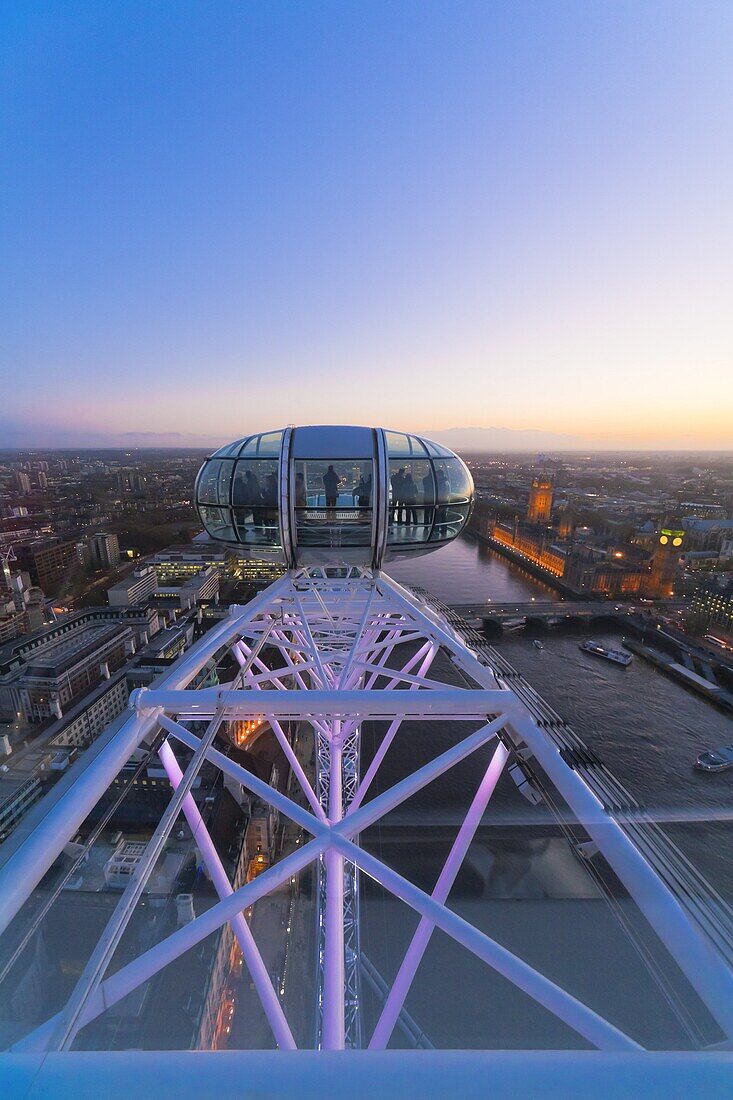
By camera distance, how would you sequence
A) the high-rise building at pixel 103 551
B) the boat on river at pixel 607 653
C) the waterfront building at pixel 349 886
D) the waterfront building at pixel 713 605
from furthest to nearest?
1. the high-rise building at pixel 103 551
2. the waterfront building at pixel 713 605
3. the boat on river at pixel 607 653
4. the waterfront building at pixel 349 886

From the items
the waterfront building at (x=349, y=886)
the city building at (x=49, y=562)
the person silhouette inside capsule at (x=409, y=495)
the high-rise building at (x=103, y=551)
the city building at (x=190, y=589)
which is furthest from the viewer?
the high-rise building at (x=103, y=551)

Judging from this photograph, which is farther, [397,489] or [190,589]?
[190,589]

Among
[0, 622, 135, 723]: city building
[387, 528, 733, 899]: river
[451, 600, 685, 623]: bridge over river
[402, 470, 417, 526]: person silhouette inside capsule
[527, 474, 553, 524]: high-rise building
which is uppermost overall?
[402, 470, 417, 526]: person silhouette inside capsule

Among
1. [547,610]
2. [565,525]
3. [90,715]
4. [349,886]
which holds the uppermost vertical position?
[565,525]

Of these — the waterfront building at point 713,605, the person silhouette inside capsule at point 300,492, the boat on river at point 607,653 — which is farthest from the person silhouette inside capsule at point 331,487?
the waterfront building at point 713,605

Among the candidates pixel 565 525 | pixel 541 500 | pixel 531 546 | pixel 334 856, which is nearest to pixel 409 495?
pixel 334 856

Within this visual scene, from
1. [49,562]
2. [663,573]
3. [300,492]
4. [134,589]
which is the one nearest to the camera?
[300,492]

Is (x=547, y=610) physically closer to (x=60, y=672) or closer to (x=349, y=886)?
(x=349, y=886)

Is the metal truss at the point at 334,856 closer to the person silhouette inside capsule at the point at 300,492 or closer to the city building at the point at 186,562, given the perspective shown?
the person silhouette inside capsule at the point at 300,492

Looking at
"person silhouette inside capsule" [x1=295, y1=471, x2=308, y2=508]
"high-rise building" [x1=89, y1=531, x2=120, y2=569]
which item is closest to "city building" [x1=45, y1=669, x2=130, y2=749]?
"person silhouette inside capsule" [x1=295, y1=471, x2=308, y2=508]

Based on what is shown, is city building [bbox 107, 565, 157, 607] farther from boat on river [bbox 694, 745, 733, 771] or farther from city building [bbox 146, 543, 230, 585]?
boat on river [bbox 694, 745, 733, 771]

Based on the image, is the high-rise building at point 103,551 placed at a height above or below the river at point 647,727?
above

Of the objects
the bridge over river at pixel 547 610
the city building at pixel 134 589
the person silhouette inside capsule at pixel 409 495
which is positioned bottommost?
the bridge over river at pixel 547 610
